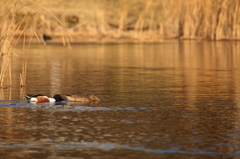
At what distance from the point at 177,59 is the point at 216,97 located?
1462cm

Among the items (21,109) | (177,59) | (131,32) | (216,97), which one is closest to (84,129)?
(21,109)

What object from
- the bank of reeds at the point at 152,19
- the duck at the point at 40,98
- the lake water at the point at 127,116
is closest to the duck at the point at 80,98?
the lake water at the point at 127,116

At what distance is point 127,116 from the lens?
1261 cm

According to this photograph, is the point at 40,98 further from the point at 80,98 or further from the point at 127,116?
the point at 127,116

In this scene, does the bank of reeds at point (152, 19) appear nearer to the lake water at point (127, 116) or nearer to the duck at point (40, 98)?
the lake water at point (127, 116)

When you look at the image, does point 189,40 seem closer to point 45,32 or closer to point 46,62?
point 45,32

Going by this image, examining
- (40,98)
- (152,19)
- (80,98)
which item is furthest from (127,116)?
(152,19)

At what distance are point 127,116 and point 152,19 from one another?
38781mm

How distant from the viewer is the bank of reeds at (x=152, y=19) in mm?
44031

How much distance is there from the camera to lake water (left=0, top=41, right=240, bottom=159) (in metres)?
9.59

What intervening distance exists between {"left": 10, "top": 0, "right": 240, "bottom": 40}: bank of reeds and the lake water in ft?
69.0

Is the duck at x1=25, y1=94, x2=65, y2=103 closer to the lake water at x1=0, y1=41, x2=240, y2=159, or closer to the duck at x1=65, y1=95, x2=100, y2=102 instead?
the lake water at x1=0, y1=41, x2=240, y2=159

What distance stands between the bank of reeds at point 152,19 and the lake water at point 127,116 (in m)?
21.0

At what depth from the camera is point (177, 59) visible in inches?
1189
